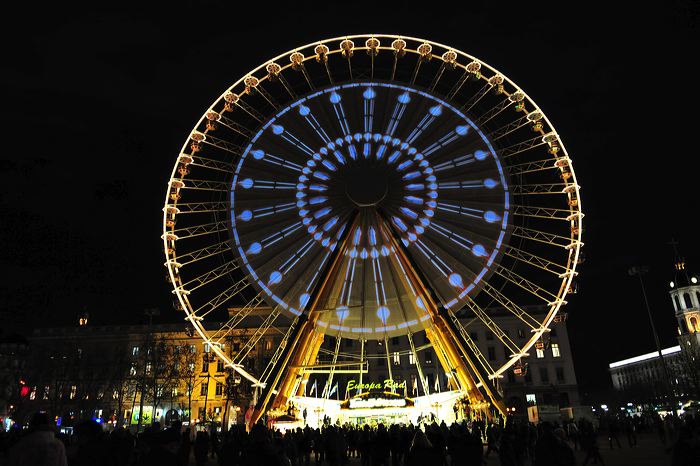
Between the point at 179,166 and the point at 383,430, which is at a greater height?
the point at 179,166

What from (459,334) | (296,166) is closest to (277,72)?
(296,166)

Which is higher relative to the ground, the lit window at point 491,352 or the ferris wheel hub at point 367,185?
the ferris wheel hub at point 367,185

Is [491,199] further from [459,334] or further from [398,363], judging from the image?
[398,363]

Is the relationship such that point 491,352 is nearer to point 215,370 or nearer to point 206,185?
point 215,370

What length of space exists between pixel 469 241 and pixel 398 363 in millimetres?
50556

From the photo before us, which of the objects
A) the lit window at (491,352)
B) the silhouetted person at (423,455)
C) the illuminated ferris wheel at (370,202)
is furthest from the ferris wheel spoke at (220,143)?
the lit window at (491,352)

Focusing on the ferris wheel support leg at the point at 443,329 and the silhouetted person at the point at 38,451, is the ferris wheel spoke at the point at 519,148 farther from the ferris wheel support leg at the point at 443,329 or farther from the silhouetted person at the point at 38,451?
the silhouetted person at the point at 38,451

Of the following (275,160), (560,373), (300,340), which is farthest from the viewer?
(560,373)

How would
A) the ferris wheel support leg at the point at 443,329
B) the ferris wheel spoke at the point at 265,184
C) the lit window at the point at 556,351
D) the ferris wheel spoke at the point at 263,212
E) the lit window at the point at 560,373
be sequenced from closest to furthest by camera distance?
1. the ferris wheel support leg at the point at 443,329
2. the ferris wheel spoke at the point at 263,212
3. the ferris wheel spoke at the point at 265,184
4. the lit window at the point at 560,373
5. the lit window at the point at 556,351

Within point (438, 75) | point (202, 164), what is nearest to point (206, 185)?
point (202, 164)

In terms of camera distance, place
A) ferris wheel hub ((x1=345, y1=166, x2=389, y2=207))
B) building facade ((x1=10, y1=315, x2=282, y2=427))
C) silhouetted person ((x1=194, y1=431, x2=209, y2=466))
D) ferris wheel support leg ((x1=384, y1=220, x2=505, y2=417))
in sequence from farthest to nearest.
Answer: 1. building facade ((x1=10, y1=315, x2=282, y2=427))
2. ferris wheel hub ((x1=345, y1=166, x2=389, y2=207))
3. ferris wheel support leg ((x1=384, y1=220, x2=505, y2=417))
4. silhouetted person ((x1=194, y1=431, x2=209, y2=466))

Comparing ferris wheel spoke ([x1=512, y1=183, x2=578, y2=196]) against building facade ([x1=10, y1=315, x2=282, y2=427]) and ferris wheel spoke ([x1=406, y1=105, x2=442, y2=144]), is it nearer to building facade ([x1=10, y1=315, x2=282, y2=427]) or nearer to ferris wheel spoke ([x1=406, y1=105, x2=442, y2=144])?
ferris wheel spoke ([x1=406, y1=105, x2=442, y2=144])

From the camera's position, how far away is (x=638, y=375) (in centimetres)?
17550

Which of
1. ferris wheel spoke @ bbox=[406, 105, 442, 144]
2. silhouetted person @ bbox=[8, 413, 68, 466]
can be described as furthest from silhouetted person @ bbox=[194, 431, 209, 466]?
ferris wheel spoke @ bbox=[406, 105, 442, 144]
